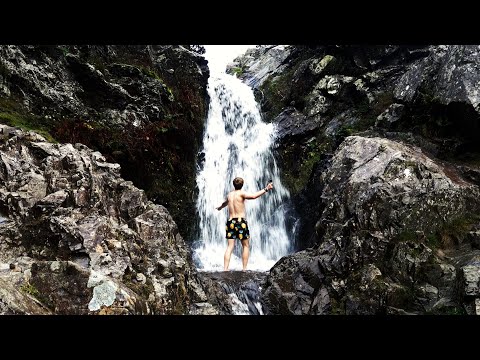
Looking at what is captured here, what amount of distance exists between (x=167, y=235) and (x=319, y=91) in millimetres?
12146

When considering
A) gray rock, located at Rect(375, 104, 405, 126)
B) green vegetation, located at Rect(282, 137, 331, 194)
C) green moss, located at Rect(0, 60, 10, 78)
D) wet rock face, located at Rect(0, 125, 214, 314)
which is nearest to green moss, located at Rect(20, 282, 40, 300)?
wet rock face, located at Rect(0, 125, 214, 314)

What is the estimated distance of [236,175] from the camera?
15930 millimetres

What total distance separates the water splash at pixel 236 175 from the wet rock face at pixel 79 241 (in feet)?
17.2

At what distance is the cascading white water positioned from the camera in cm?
Answer: 1359

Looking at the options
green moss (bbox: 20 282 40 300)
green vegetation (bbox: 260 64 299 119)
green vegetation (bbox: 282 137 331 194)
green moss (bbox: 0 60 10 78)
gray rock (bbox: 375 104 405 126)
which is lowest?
green moss (bbox: 20 282 40 300)

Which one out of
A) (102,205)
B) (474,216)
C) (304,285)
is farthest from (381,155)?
(102,205)

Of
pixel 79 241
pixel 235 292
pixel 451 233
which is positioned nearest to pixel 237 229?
pixel 235 292

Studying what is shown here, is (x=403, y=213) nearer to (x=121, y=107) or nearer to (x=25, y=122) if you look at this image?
(x=25, y=122)

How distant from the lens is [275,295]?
322 inches

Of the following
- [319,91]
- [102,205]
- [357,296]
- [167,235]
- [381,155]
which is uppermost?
[319,91]

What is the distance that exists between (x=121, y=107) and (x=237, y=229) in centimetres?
640

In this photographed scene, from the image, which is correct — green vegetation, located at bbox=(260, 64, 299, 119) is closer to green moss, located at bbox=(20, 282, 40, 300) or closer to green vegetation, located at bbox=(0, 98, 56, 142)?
green vegetation, located at bbox=(0, 98, 56, 142)

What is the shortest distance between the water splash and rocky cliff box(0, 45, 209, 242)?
3.22ft
